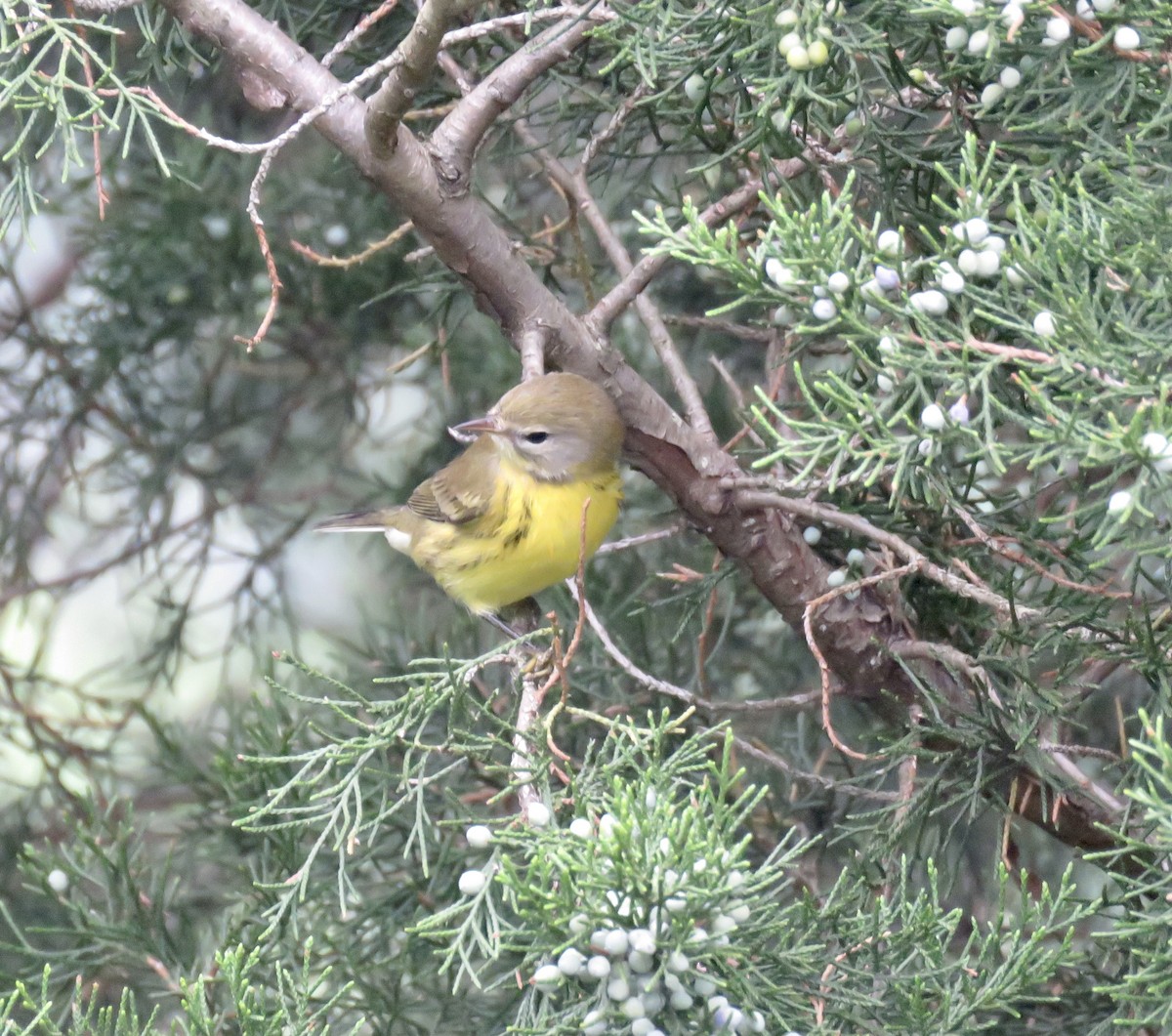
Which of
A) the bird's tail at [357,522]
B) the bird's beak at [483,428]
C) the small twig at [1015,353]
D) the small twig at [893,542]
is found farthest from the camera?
the bird's tail at [357,522]

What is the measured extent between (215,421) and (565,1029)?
3.09 m

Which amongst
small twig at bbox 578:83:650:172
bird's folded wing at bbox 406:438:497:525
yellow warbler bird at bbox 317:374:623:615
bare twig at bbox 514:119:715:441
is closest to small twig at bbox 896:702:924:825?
bare twig at bbox 514:119:715:441

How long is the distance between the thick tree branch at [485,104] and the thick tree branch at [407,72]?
138 millimetres

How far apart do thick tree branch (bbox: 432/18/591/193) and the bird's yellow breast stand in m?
1.14

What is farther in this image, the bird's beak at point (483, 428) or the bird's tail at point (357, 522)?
the bird's tail at point (357, 522)

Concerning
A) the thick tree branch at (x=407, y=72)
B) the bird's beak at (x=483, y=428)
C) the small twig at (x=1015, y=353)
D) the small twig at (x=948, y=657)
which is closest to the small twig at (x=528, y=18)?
the thick tree branch at (x=407, y=72)

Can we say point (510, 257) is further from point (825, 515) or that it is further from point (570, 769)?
point (570, 769)

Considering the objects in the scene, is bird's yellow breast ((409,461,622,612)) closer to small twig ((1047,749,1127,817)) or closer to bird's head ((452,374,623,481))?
bird's head ((452,374,623,481))

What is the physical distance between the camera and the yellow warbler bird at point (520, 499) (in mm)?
Answer: 3119

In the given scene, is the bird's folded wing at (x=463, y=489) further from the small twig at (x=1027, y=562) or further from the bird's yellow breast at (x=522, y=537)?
the small twig at (x=1027, y=562)

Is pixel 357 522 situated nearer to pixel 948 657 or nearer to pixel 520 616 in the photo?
pixel 520 616

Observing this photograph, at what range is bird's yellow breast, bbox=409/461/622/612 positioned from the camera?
3.38m

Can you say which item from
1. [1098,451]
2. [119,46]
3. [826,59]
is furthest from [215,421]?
[1098,451]

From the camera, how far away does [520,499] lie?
3.49 meters
